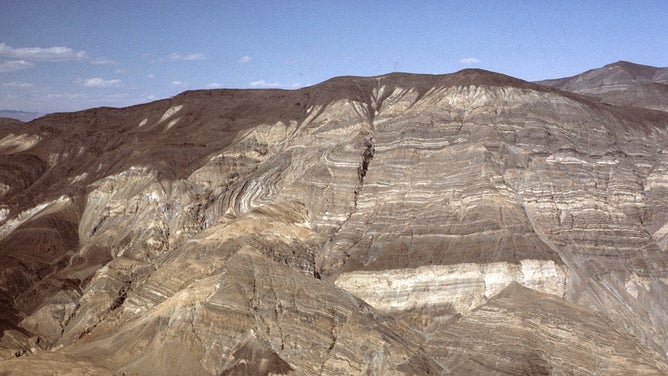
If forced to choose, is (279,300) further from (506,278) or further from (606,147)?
(606,147)

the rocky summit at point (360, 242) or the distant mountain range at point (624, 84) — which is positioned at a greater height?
the distant mountain range at point (624, 84)

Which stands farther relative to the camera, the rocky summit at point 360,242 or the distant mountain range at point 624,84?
the distant mountain range at point 624,84

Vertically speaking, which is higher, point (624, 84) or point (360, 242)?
point (624, 84)

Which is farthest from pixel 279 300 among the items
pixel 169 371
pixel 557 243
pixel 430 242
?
pixel 557 243

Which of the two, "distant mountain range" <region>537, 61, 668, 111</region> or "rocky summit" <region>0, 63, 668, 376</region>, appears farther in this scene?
"distant mountain range" <region>537, 61, 668, 111</region>

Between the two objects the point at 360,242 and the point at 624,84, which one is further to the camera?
the point at 624,84

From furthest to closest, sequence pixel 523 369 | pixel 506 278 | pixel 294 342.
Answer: pixel 506 278
pixel 294 342
pixel 523 369

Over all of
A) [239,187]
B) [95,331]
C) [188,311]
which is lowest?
[95,331]

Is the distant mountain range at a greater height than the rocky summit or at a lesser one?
greater
